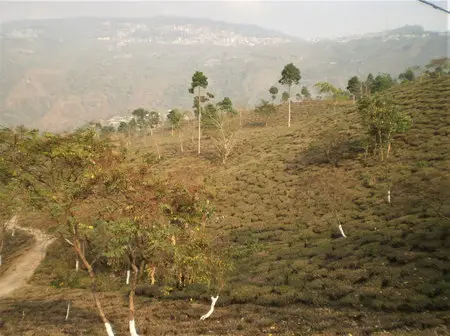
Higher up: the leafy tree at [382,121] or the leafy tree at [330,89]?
the leafy tree at [330,89]

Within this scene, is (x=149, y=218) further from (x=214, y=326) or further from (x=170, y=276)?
(x=170, y=276)

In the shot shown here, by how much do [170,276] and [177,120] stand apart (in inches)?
2551

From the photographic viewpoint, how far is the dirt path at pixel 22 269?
103 ft

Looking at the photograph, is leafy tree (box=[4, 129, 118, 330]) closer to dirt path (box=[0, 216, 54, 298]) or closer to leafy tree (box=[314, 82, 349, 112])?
dirt path (box=[0, 216, 54, 298])

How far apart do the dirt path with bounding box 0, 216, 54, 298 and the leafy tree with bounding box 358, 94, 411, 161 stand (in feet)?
132

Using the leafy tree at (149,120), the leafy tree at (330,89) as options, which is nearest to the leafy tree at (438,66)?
the leafy tree at (330,89)

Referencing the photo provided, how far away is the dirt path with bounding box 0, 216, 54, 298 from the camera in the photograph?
103 ft

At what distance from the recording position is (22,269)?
3566cm

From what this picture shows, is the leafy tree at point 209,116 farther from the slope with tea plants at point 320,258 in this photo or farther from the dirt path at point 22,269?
the dirt path at point 22,269

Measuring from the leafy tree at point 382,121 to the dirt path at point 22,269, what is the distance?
132 feet

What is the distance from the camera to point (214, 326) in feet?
54.3

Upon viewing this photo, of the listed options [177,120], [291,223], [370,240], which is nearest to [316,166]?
[291,223]

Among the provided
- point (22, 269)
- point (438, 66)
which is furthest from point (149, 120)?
point (438, 66)

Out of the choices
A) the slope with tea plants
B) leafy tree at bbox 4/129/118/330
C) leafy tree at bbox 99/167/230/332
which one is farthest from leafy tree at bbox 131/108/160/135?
leafy tree at bbox 4/129/118/330
